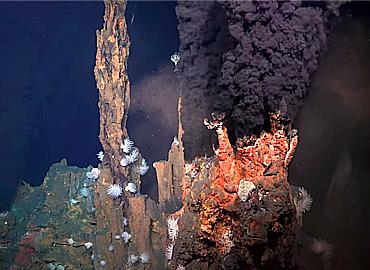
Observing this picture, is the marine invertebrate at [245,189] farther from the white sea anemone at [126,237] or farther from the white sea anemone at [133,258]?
the white sea anemone at [126,237]

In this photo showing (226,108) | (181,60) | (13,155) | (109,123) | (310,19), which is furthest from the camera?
(13,155)

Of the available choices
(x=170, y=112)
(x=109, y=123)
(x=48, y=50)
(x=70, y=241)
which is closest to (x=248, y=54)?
(x=109, y=123)

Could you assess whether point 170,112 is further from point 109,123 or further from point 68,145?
point 68,145

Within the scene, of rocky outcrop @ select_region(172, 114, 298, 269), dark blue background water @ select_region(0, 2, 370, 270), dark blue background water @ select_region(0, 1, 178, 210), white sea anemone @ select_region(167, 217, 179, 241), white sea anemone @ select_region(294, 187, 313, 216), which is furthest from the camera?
dark blue background water @ select_region(0, 1, 178, 210)

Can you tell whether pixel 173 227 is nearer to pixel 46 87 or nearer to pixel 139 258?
pixel 139 258

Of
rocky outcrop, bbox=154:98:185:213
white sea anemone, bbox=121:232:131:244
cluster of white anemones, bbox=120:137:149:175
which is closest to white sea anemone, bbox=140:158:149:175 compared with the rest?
cluster of white anemones, bbox=120:137:149:175

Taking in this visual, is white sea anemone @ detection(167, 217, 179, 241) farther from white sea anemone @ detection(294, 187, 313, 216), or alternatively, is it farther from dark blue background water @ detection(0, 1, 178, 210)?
dark blue background water @ detection(0, 1, 178, 210)
